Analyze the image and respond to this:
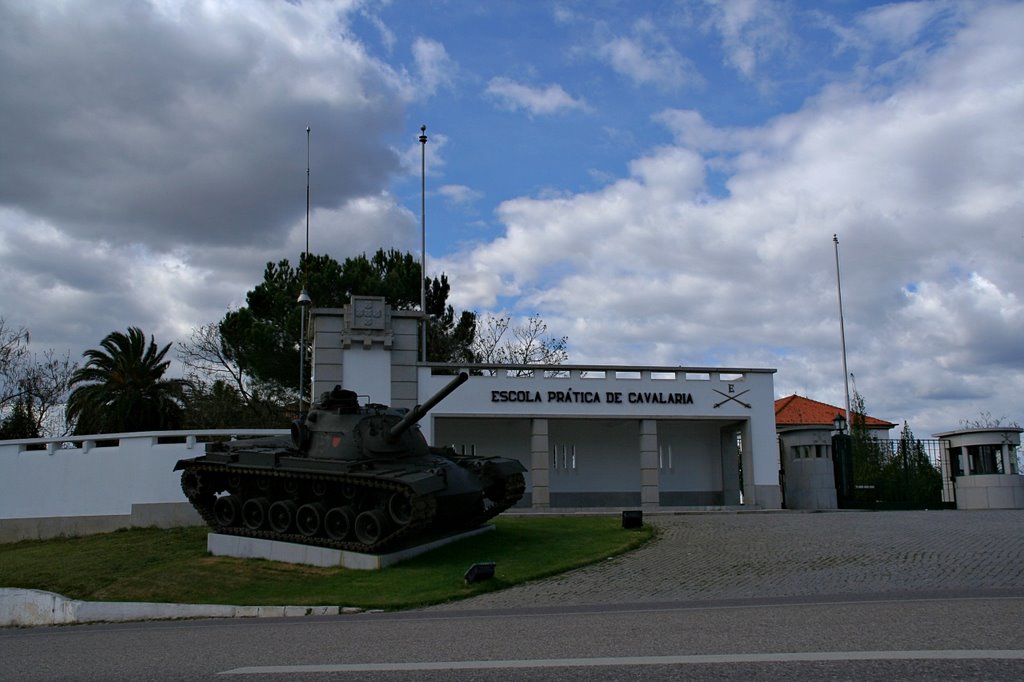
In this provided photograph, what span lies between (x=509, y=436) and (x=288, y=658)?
22.2 m

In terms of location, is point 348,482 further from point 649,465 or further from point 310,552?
point 649,465

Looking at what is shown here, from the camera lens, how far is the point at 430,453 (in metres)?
19.0

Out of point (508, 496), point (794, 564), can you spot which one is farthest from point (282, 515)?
point (794, 564)

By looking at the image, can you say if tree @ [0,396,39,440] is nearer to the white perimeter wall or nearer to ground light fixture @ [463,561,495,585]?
the white perimeter wall

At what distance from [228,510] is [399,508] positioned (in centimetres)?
428

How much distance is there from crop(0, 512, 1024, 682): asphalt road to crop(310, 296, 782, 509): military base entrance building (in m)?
10.7

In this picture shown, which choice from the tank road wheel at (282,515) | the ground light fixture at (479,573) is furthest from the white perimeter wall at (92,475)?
the ground light fixture at (479,573)

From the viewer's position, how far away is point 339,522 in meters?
16.5

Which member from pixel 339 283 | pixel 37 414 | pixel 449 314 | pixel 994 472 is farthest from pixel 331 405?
pixel 37 414

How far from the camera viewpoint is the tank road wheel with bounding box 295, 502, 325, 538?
16641 millimetres

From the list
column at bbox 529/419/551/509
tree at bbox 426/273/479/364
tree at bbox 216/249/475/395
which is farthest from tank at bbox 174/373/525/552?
tree at bbox 426/273/479/364

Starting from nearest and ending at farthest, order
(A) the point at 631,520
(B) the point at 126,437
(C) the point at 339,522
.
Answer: (C) the point at 339,522 → (A) the point at 631,520 → (B) the point at 126,437

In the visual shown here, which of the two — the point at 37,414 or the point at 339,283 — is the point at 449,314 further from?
the point at 37,414

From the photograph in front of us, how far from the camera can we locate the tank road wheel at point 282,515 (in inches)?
673
